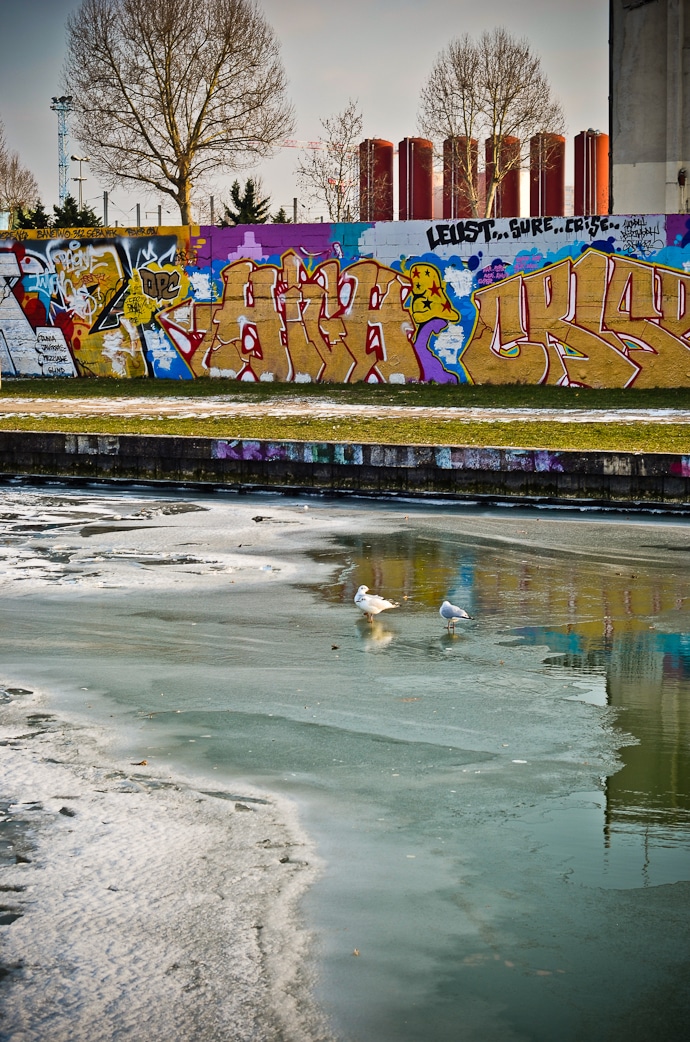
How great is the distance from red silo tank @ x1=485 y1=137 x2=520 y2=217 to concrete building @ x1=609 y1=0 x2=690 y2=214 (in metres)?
17.8

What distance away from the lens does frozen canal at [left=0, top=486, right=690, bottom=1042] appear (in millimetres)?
3371

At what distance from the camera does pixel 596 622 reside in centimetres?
764

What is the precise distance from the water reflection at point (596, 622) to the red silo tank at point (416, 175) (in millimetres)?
61229

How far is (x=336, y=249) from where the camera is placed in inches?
1041

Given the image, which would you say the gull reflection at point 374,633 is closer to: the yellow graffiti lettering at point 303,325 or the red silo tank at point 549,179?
the yellow graffiti lettering at point 303,325

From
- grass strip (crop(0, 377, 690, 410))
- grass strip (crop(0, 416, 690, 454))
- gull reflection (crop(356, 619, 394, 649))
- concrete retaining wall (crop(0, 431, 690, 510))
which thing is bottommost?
gull reflection (crop(356, 619, 394, 649))

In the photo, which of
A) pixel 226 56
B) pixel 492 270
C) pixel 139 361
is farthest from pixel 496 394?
pixel 226 56

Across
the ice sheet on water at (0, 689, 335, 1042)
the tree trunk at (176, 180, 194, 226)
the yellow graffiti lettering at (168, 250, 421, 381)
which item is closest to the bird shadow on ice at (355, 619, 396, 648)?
the ice sheet on water at (0, 689, 335, 1042)

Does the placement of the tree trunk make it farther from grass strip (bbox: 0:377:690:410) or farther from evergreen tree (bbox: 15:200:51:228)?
grass strip (bbox: 0:377:690:410)

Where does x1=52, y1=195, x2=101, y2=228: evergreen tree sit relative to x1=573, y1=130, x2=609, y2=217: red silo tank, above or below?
below

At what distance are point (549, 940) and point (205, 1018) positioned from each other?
1.02 m

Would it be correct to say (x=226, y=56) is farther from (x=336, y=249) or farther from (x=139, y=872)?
(x=139, y=872)

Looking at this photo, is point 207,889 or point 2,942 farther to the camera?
point 207,889

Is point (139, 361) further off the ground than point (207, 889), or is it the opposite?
point (139, 361)
